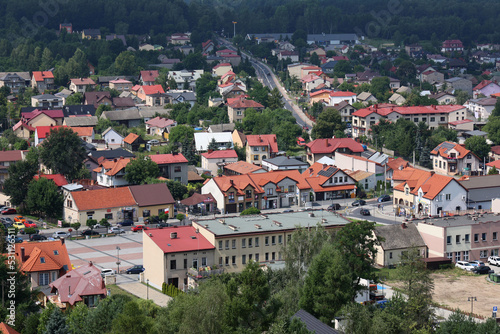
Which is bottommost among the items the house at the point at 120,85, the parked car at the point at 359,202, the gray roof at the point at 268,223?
the parked car at the point at 359,202

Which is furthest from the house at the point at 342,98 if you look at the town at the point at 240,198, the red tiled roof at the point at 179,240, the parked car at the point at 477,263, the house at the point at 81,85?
the red tiled roof at the point at 179,240

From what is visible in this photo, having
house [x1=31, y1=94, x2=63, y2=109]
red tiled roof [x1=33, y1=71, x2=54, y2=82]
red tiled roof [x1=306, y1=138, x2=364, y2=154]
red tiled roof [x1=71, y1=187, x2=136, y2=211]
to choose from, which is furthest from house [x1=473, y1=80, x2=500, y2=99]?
red tiled roof [x1=71, y1=187, x2=136, y2=211]

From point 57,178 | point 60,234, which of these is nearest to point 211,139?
point 57,178

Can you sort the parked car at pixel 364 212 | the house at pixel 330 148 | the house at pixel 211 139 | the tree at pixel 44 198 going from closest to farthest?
1. the tree at pixel 44 198
2. the parked car at pixel 364 212
3. the house at pixel 330 148
4. the house at pixel 211 139

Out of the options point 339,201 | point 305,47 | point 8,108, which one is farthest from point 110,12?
point 339,201

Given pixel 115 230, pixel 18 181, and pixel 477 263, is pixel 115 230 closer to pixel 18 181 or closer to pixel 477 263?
pixel 18 181

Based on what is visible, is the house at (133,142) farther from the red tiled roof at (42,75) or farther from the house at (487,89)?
the house at (487,89)
